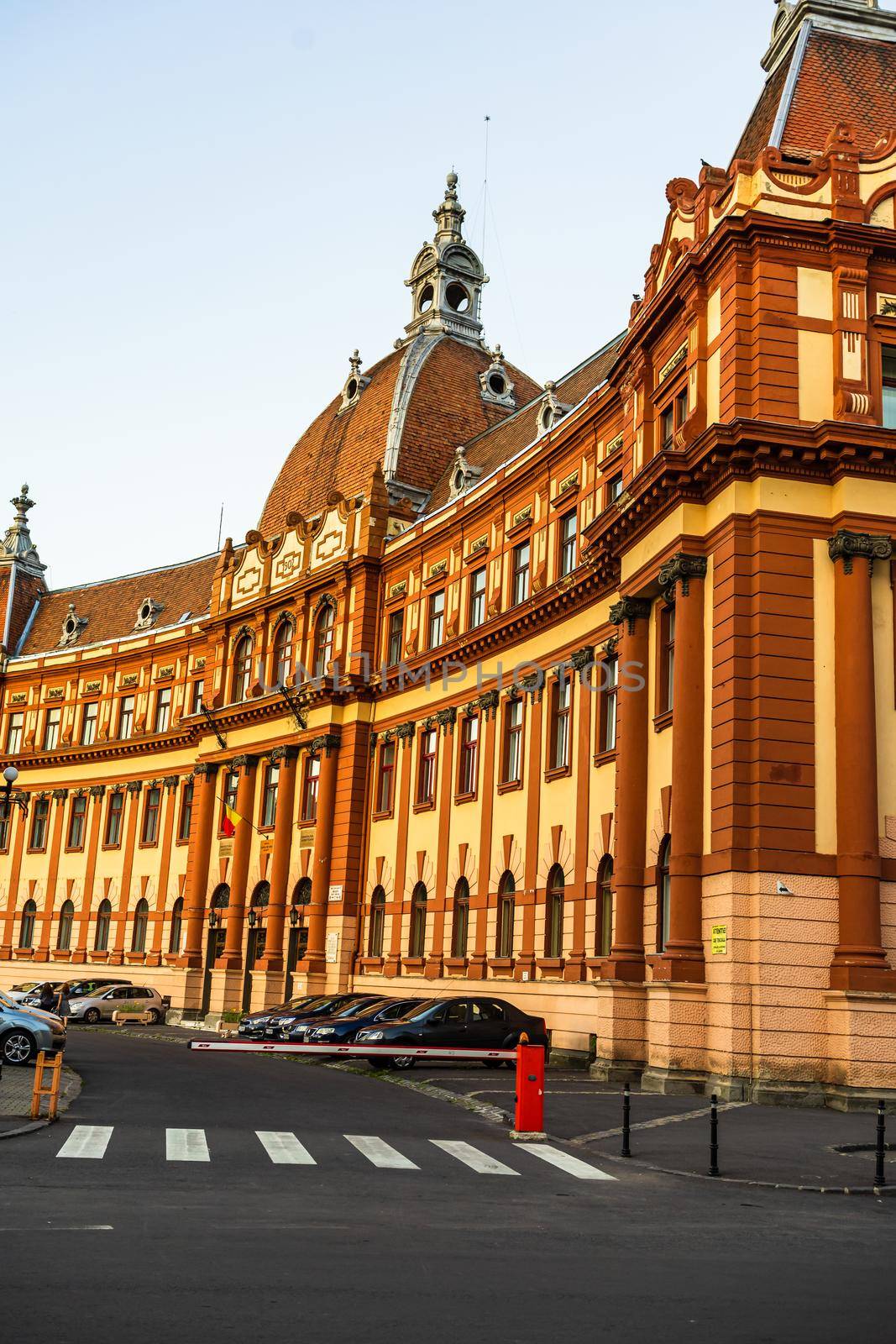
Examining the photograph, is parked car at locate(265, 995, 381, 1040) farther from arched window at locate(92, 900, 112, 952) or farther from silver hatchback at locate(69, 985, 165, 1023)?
arched window at locate(92, 900, 112, 952)

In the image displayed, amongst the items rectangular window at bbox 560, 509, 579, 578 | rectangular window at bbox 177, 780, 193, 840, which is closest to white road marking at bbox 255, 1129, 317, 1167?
rectangular window at bbox 560, 509, 579, 578

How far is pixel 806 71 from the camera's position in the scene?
32750mm

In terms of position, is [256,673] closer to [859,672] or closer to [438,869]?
[438,869]

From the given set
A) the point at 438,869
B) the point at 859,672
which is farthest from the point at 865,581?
the point at 438,869

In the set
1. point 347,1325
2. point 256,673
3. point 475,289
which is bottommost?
point 347,1325

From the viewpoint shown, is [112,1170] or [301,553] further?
[301,553]

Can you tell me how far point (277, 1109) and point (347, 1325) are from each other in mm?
13925

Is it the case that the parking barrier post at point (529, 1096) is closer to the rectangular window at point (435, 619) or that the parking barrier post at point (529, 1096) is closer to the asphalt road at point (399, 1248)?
the asphalt road at point (399, 1248)

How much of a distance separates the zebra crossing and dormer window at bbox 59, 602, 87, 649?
5706 centimetres

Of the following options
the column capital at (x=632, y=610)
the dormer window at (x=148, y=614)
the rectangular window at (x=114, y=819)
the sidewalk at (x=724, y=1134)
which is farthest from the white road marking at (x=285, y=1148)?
the dormer window at (x=148, y=614)

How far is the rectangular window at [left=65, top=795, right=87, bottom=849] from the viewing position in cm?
6738

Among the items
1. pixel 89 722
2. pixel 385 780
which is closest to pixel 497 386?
pixel 385 780

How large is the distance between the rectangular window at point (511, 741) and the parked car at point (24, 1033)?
628 inches

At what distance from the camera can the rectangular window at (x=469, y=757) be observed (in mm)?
43156
